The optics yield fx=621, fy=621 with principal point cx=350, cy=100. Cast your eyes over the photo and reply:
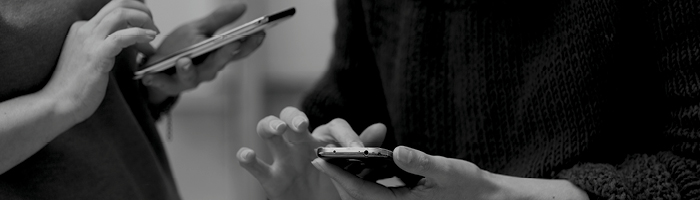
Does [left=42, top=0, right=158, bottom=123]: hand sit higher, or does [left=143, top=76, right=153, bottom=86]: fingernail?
[left=42, top=0, right=158, bottom=123]: hand

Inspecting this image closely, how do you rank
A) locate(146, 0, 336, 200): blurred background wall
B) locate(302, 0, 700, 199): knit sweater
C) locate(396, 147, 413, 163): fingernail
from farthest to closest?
locate(146, 0, 336, 200): blurred background wall
locate(302, 0, 700, 199): knit sweater
locate(396, 147, 413, 163): fingernail

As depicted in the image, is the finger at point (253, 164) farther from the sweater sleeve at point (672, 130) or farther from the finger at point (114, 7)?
the sweater sleeve at point (672, 130)

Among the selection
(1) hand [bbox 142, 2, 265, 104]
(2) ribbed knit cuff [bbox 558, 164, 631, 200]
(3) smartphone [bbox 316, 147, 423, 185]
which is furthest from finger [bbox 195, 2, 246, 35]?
(2) ribbed knit cuff [bbox 558, 164, 631, 200]

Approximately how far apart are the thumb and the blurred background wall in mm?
227

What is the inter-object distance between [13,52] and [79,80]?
2.2 inches

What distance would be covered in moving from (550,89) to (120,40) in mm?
389

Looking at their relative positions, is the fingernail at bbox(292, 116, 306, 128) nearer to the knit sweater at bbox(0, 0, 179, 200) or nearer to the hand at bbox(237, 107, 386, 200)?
the hand at bbox(237, 107, 386, 200)

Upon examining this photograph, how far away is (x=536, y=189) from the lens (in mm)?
535

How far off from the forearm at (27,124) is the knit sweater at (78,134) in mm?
18

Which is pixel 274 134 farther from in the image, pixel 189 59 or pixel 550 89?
pixel 550 89

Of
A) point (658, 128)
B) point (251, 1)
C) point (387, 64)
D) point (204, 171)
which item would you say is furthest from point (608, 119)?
point (251, 1)

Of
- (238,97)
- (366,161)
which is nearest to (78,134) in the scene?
(366,161)

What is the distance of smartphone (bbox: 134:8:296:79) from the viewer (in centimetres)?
55

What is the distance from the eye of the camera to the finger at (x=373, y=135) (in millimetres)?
599
